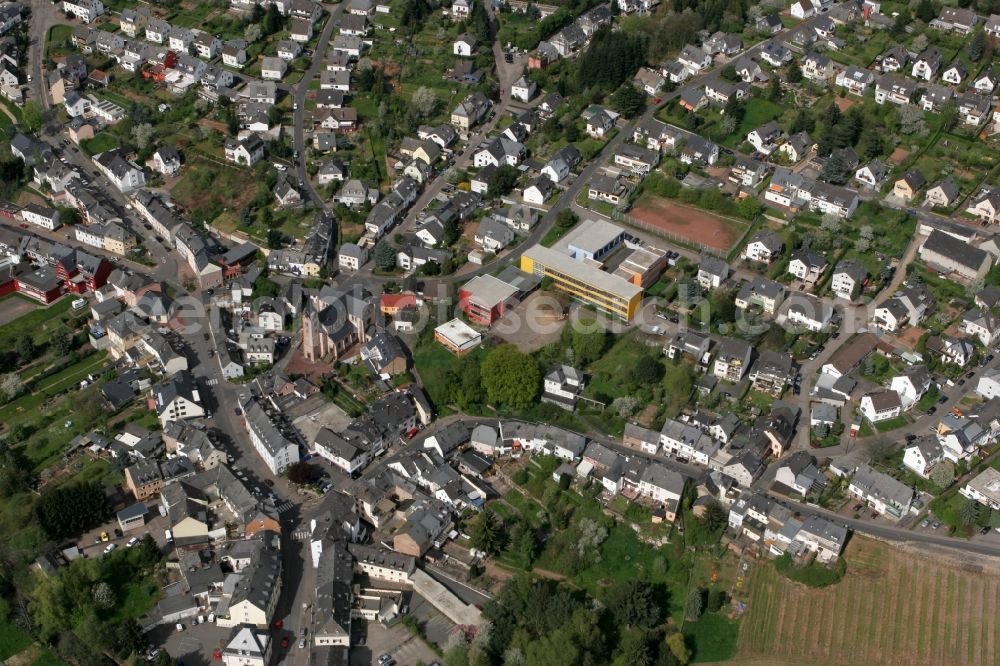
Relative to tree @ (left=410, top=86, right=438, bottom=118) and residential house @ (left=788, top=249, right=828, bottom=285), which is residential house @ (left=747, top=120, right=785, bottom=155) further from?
tree @ (left=410, top=86, right=438, bottom=118)

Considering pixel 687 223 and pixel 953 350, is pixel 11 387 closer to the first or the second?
pixel 687 223

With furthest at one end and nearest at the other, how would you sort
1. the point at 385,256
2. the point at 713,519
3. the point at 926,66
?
A: 1. the point at 926,66
2. the point at 385,256
3. the point at 713,519

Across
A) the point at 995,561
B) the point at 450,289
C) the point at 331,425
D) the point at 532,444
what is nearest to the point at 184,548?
the point at 331,425

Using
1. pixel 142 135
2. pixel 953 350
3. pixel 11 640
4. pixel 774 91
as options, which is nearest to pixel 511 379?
pixel 953 350

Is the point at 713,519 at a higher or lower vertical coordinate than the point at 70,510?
higher

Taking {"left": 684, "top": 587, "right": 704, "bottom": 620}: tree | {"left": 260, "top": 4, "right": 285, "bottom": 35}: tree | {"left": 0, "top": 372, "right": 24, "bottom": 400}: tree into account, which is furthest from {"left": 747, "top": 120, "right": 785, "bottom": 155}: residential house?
{"left": 0, "top": 372, "right": 24, "bottom": 400}: tree

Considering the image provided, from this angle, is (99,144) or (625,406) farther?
(99,144)

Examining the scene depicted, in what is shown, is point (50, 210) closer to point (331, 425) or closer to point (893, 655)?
point (331, 425)
